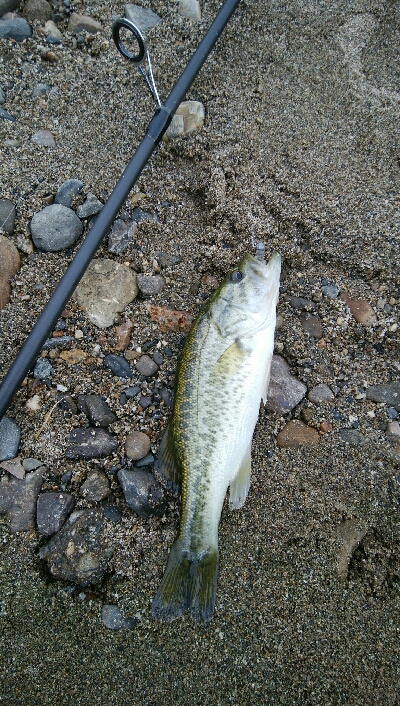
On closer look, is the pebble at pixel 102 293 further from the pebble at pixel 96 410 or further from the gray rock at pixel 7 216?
the gray rock at pixel 7 216

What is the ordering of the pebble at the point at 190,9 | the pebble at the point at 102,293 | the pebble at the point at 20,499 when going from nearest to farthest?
the pebble at the point at 20,499 → the pebble at the point at 102,293 → the pebble at the point at 190,9

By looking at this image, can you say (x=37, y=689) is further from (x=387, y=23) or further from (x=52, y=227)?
(x=387, y=23)

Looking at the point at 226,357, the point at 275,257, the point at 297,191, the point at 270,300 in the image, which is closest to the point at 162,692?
the point at 226,357

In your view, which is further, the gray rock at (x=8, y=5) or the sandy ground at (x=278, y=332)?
the gray rock at (x=8, y=5)

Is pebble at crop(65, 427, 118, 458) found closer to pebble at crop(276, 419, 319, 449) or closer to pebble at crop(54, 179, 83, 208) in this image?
pebble at crop(276, 419, 319, 449)

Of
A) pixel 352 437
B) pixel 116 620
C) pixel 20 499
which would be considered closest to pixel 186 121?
pixel 352 437

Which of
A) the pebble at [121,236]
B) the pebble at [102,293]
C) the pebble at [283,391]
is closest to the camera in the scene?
the pebble at [283,391]

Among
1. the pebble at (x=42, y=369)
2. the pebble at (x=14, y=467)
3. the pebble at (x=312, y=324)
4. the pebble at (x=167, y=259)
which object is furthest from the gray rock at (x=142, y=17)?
the pebble at (x=14, y=467)
